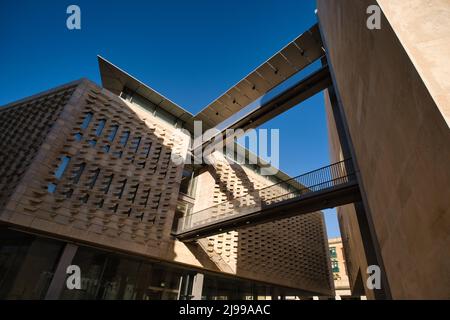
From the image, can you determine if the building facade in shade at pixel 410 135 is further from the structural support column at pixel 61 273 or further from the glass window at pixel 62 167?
the glass window at pixel 62 167

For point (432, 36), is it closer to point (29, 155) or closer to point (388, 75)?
point (388, 75)

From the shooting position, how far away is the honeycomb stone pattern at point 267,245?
54.3 feet

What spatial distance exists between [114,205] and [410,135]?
1302 centimetres

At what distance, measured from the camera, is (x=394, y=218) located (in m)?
4.56

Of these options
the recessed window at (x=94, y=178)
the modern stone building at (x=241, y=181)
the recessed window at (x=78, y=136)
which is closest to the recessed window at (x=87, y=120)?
the modern stone building at (x=241, y=181)

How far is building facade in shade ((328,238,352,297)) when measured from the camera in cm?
2882

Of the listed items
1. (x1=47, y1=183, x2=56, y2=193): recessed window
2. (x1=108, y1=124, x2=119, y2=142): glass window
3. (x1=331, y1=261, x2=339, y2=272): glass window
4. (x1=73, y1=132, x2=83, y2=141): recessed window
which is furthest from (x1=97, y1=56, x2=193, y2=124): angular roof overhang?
(x1=331, y1=261, x2=339, y2=272): glass window

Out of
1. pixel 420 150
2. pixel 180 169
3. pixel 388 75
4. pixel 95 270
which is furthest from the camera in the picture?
pixel 180 169

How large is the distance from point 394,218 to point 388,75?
275cm

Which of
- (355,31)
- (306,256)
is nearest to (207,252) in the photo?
(306,256)
